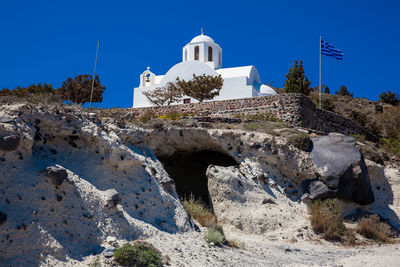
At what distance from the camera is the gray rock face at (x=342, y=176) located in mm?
13470

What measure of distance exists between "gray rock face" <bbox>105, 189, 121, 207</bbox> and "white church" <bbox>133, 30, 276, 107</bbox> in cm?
2283

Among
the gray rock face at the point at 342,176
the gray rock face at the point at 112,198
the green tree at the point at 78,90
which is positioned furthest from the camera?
the green tree at the point at 78,90

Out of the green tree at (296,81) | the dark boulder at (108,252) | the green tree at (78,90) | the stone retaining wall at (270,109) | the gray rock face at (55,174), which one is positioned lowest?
the dark boulder at (108,252)

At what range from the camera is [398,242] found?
1261 cm

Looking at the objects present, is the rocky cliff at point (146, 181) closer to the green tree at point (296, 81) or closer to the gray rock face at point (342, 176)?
the gray rock face at point (342, 176)

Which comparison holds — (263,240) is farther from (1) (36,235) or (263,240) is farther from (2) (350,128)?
(2) (350,128)

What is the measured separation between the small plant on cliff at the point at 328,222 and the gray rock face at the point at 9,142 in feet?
26.2

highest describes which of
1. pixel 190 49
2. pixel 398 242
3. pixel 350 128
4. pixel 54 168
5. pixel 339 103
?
pixel 190 49

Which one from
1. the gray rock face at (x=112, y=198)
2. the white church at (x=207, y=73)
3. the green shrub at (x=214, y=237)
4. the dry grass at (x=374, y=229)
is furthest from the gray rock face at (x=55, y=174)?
the white church at (x=207, y=73)

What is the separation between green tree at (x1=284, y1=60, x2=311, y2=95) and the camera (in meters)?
35.2

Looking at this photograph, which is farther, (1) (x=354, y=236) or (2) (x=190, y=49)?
(2) (x=190, y=49)

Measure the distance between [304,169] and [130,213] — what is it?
6.52 metres

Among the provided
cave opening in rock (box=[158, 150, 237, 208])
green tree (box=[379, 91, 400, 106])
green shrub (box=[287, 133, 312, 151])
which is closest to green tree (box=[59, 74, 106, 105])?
cave opening in rock (box=[158, 150, 237, 208])

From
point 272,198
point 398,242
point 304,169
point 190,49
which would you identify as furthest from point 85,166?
point 190,49
